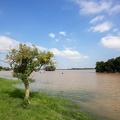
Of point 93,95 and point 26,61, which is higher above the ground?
point 26,61

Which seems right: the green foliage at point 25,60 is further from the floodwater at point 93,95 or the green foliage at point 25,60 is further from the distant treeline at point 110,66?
the distant treeline at point 110,66

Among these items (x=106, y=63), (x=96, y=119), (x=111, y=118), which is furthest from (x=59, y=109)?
(x=106, y=63)

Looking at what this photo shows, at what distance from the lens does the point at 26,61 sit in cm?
2228

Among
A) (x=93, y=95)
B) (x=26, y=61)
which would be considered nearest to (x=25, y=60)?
(x=26, y=61)

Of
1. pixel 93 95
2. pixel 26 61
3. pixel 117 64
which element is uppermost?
pixel 117 64

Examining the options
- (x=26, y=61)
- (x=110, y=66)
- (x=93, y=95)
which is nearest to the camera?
(x=26, y=61)

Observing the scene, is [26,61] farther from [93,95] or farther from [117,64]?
[117,64]

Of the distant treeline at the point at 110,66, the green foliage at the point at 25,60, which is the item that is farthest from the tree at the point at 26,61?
the distant treeline at the point at 110,66

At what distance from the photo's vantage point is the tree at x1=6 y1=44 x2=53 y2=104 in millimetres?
21703

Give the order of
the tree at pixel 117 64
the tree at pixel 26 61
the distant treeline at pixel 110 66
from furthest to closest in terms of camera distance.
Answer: the distant treeline at pixel 110 66, the tree at pixel 117 64, the tree at pixel 26 61

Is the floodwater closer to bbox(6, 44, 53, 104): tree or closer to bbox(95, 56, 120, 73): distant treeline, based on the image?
bbox(6, 44, 53, 104): tree

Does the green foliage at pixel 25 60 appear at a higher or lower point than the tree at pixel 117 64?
lower

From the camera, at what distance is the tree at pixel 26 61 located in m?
21.7

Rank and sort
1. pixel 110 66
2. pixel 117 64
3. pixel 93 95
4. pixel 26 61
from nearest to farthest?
pixel 26 61
pixel 93 95
pixel 117 64
pixel 110 66
